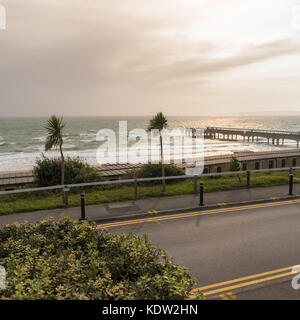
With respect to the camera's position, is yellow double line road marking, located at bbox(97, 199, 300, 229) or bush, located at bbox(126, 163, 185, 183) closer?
yellow double line road marking, located at bbox(97, 199, 300, 229)

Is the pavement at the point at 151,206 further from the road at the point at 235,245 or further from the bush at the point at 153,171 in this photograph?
the bush at the point at 153,171

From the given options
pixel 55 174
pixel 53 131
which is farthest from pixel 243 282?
pixel 55 174

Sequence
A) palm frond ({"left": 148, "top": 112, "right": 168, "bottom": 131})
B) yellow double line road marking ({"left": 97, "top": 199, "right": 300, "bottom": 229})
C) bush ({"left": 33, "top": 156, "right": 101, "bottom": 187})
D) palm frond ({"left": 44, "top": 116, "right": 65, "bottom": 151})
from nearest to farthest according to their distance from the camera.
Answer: yellow double line road marking ({"left": 97, "top": 199, "right": 300, "bottom": 229}), palm frond ({"left": 44, "top": 116, "right": 65, "bottom": 151}), palm frond ({"left": 148, "top": 112, "right": 168, "bottom": 131}), bush ({"left": 33, "top": 156, "right": 101, "bottom": 187})

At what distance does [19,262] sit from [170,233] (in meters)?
5.52

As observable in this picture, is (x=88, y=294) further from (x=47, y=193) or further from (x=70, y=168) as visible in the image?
(x=70, y=168)

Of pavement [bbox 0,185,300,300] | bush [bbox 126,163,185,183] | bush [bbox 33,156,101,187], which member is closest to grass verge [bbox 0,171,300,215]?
pavement [bbox 0,185,300,300]

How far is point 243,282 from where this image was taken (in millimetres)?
6203

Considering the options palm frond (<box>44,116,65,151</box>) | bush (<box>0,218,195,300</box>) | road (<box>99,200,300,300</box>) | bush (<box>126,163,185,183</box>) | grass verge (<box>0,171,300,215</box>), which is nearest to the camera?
bush (<box>0,218,195,300</box>)

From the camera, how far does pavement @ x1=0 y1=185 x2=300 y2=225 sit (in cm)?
1041

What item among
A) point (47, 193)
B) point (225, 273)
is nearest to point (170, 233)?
point (225, 273)

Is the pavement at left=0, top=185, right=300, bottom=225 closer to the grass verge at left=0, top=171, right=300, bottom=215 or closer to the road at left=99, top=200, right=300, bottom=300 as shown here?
the grass verge at left=0, top=171, right=300, bottom=215

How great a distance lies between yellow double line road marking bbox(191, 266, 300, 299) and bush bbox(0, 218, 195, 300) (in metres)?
2.01

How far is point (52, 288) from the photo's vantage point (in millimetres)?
3787

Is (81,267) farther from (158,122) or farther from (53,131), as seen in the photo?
(158,122)
